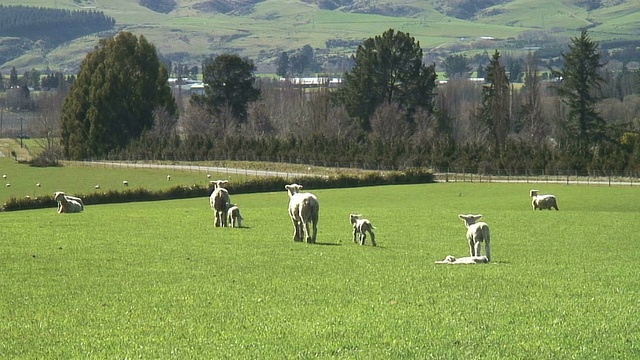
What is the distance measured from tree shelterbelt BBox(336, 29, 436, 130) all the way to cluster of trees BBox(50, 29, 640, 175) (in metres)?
0.13

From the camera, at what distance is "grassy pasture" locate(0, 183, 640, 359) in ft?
47.0

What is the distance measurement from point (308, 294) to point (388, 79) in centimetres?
10434

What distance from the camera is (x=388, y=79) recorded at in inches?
4811

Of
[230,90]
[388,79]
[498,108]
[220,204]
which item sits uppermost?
[388,79]

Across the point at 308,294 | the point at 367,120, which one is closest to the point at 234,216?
the point at 308,294

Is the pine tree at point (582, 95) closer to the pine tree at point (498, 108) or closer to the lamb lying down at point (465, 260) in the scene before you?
the pine tree at point (498, 108)

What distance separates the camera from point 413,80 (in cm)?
12131

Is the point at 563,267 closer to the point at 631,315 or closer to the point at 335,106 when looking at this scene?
the point at 631,315

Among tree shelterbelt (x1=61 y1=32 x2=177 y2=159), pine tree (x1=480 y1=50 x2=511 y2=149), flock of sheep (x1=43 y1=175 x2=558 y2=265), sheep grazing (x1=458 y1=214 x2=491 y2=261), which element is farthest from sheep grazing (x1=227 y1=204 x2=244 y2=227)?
tree shelterbelt (x1=61 y1=32 x2=177 y2=159)

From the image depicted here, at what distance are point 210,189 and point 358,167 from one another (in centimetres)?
2765

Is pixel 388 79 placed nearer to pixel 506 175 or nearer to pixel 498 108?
pixel 498 108

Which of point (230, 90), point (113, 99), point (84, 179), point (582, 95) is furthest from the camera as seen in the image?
point (230, 90)

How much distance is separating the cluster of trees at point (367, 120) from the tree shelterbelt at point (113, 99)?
13 centimetres

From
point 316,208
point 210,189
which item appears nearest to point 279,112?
point 210,189
